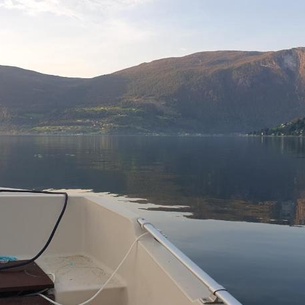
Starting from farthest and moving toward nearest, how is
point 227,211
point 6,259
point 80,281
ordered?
point 227,211, point 6,259, point 80,281

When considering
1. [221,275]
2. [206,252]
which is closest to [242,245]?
[206,252]

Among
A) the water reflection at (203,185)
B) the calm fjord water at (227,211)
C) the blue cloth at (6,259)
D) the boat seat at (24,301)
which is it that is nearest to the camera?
the boat seat at (24,301)

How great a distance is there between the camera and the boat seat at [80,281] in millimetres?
4547

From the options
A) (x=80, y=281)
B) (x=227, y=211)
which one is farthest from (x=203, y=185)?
(x=80, y=281)

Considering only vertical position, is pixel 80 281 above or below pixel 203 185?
above

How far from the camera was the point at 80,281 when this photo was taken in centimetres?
484

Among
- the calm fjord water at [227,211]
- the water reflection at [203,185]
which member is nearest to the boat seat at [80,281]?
the calm fjord water at [227,211]

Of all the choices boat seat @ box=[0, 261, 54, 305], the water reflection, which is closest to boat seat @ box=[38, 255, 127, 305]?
boat seat @ box=[0, 261, 54, 305]

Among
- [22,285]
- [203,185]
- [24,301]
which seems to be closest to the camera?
[24,301]

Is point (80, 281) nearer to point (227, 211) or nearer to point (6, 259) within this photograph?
point (6, 259)

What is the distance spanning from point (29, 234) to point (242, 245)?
10.2 metres

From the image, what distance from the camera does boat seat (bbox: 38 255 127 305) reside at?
179 inches

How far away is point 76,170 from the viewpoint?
43469 millimetres

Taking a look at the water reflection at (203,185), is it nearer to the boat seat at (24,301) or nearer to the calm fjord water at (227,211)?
the calm fjord water at (227,211)
